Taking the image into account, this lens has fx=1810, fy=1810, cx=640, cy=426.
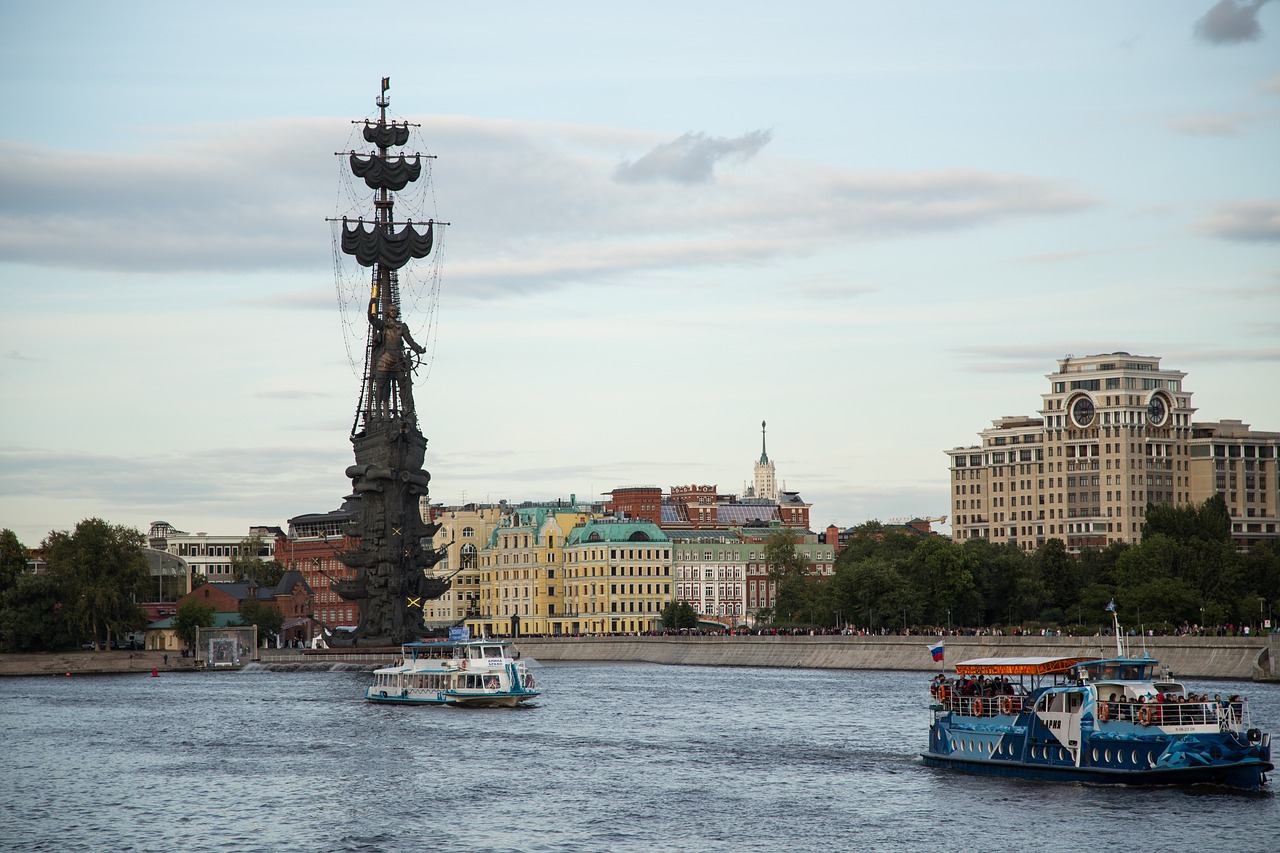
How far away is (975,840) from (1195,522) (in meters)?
135

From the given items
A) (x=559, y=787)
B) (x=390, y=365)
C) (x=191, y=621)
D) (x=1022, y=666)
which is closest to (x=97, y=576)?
(x=191, y=621)

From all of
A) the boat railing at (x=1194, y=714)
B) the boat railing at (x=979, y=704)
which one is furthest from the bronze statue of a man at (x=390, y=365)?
the boat railing at (x=1194, y=714)

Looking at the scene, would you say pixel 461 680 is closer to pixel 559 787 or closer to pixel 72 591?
pixel 559 787

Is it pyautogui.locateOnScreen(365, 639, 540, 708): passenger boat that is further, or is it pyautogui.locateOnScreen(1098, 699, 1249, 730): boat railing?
pyautogui.locateOnScreen(365, 639, 540, 708): passenger boat

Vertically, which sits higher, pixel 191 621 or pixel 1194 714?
pixel 191 621

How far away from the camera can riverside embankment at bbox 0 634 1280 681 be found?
112812mm

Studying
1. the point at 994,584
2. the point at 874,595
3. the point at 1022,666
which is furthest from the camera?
the point at 994,584

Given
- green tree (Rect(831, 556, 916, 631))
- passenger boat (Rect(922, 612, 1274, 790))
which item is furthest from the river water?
green tree (Rect(831, 556, 916, 631))

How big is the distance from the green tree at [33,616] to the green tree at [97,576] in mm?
1160

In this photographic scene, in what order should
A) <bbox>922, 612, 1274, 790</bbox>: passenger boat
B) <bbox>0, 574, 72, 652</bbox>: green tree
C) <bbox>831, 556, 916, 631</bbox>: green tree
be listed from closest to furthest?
<bbox>922, 612, 1274, 790</bbox>: passenger boat → <bbox>831, 556, 916, 631</bbox>: green tree → <bbox>0, 574, 72, 652</bbox>: green tree

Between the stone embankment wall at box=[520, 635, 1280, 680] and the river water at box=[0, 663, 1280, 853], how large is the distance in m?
6.62

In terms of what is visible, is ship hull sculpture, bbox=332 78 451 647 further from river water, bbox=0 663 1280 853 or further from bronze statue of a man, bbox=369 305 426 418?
river water, bbox=0 663 1280 853

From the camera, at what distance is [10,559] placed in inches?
6781

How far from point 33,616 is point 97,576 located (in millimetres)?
6936
